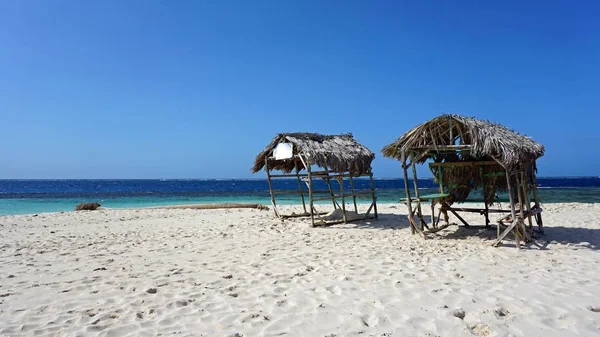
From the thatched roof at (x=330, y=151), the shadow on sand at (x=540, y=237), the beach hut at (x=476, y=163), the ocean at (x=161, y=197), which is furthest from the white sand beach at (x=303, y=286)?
the ocean at (x=161, y=197)

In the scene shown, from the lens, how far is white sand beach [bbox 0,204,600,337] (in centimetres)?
355

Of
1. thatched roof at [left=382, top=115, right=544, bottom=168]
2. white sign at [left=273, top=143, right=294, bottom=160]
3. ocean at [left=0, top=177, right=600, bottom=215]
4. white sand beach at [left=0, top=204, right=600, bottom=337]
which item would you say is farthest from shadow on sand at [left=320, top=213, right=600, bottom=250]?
white sign at [left=273, top=143, right=294, bottom=160]

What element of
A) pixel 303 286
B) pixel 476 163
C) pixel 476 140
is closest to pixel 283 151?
pixel 476 163

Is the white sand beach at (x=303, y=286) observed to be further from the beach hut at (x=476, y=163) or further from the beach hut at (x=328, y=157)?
the beach hut at (x=328, y=157)

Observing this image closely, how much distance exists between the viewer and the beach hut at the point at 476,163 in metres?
7.22

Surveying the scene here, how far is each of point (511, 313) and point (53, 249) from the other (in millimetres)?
7621

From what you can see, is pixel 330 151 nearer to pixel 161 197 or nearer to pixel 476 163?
pixel 476 163

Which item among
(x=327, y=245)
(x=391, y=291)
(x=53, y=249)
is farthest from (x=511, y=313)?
(x=53, y=249)

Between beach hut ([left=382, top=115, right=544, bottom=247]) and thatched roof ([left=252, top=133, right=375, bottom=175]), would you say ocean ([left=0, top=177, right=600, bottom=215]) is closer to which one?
beach hut ([left=382, top=115, right=544, bottom=247])

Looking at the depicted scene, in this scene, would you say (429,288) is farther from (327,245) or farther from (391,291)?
(327,245)

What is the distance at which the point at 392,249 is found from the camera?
23.0ft

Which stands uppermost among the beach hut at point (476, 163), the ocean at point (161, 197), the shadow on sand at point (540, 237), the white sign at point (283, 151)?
the white sign at point (283, 151)

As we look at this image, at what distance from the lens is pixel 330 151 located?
1072 cm

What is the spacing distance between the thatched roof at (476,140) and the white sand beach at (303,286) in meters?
1.68
